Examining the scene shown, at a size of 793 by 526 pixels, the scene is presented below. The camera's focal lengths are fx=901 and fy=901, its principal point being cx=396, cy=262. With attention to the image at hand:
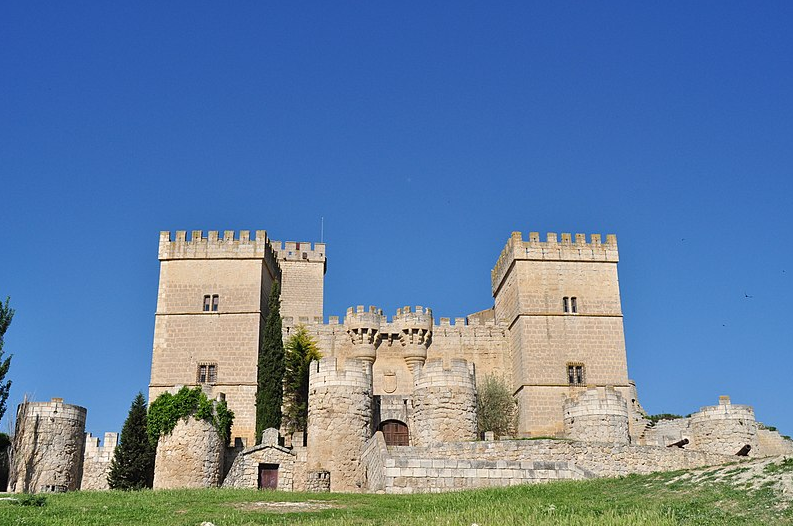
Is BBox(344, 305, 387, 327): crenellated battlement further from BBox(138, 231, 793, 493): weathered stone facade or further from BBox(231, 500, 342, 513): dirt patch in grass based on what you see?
BBox(231, 500, 342, 513): dirt patch in grass

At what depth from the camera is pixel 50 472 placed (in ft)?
99.3

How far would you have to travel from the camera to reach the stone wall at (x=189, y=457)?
28375 millimetres

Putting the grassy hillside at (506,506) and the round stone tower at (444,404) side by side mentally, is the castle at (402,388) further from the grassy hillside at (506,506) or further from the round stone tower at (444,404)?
the grassy hillside at (506,506)

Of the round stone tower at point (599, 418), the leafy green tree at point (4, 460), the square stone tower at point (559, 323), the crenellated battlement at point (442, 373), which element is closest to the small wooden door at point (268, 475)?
the crenellated battlement at point (442, 373)

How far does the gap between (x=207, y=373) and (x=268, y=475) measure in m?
7.10

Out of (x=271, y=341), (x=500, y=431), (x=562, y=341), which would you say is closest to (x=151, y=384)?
(x=271, y=341)

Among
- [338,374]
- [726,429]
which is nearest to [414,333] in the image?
[338,374]

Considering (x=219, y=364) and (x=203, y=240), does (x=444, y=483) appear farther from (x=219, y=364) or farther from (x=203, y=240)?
(x=203, y=240)

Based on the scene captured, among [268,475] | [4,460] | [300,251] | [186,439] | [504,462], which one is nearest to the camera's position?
[504,462]

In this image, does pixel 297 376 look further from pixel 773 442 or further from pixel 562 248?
pixel 773 442

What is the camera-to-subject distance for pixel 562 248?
38.9 m

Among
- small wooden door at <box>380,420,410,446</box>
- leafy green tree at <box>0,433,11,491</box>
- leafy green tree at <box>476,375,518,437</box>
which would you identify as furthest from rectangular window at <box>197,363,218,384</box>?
leafy green tree at <box>476,375,518,437</box>

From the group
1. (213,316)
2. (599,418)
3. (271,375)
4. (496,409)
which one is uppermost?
(213,316)

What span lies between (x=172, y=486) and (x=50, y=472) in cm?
516
